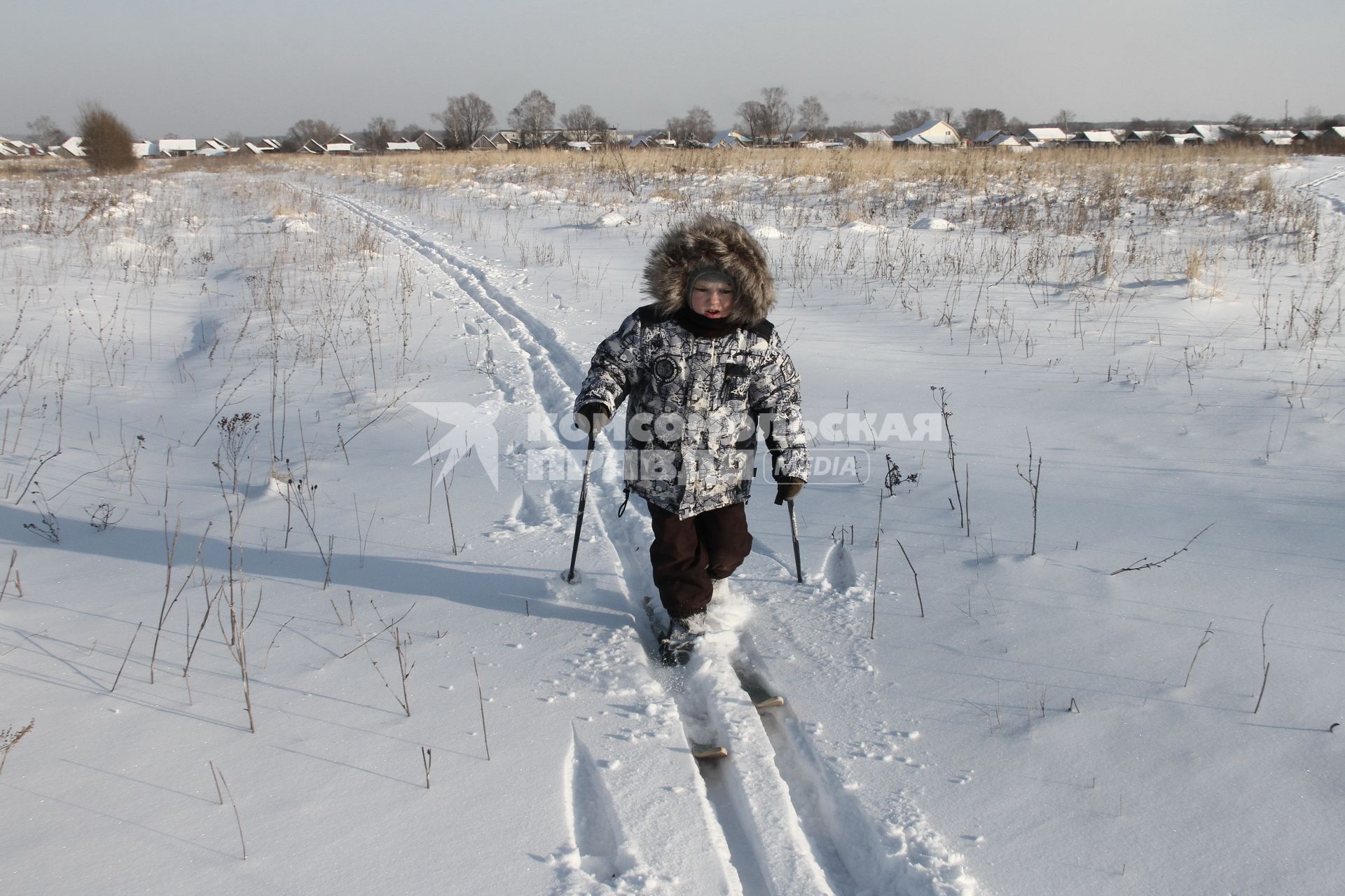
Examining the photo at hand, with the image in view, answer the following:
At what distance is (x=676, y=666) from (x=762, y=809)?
2.49 feet

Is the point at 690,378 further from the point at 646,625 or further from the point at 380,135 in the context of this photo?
the point at 380,135

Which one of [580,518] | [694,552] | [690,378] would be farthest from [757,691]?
[690,378]

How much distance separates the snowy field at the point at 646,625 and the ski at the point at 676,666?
2.3 inches

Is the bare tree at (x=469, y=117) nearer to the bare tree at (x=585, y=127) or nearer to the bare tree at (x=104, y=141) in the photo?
the bare tree at (x=585, y=127)

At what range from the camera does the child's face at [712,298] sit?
110 inches

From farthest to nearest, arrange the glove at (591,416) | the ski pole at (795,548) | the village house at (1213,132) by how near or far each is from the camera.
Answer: the village house at (1213,132)
the ski pole at (795,548)
the glove at (591,416)

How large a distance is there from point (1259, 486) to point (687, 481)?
2.89 meters

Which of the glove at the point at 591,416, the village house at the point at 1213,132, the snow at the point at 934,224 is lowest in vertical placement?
the glove at the point at 591,416

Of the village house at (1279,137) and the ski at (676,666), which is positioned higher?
the village house at (1279,137)

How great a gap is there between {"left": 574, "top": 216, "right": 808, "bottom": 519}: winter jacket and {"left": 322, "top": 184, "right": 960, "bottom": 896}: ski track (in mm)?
616

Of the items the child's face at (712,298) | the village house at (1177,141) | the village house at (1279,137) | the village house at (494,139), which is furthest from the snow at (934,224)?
the village house at (494,139)

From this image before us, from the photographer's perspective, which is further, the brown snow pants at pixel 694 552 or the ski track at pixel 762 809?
the brown snow pants at pixel 694 552

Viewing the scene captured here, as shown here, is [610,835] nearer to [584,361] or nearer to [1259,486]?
[1259,486]

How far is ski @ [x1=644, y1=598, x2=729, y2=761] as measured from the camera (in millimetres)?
2352
